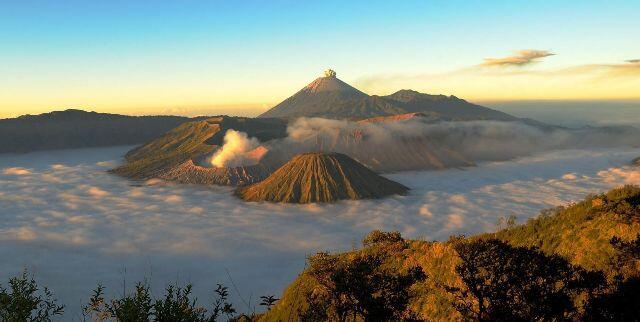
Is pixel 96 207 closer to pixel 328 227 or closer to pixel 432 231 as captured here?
pixel 328 227

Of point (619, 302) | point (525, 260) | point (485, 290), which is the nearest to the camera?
point (485, 290)

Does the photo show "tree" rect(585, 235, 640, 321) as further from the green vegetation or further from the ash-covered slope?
the ash-covered slope

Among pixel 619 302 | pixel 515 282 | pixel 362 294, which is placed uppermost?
pixel 515 282

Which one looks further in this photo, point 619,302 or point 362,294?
point 619,302

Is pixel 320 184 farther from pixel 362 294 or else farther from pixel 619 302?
pixel 362 294

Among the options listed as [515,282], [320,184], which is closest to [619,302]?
[515,282]

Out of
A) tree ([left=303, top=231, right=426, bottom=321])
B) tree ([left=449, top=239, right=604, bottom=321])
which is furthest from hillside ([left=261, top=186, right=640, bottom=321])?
tree ([left=303, top=231, right=426, bottom=321])

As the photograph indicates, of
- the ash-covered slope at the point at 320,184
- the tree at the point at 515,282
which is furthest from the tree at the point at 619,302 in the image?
the ash-covered slope at the point at 320,184
